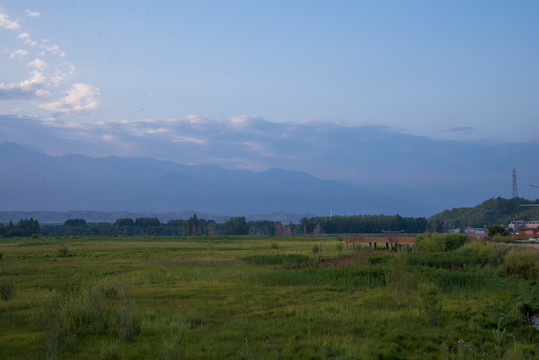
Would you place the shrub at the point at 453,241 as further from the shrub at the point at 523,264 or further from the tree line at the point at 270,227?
the tree line at the point at 270,227

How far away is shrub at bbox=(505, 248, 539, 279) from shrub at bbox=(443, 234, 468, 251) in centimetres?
1283

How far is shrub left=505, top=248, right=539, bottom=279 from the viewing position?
22980 millimetres

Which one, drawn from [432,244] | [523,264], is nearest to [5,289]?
[523,264]

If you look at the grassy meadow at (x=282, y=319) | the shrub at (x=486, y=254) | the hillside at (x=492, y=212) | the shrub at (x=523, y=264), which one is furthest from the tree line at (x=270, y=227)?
the grassy meadow at (x=282, y=319)

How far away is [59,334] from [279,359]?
5.17m

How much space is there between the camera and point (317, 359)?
32.4ft

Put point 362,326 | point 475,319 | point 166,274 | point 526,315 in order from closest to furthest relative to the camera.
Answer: point 362,326, point 475,319, point 526,315, point 166,274

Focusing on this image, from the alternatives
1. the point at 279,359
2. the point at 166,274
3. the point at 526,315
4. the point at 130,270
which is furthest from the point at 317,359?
the point at 130,270

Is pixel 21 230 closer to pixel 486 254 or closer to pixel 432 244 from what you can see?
pixel 432 244

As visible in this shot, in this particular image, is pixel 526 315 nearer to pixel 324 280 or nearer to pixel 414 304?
pixel 414 304

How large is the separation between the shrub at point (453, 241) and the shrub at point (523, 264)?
42.1 feet

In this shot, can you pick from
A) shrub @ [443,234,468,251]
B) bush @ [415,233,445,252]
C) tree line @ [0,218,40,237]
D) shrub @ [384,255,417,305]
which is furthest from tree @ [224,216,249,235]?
shrub @ [384,255,417,305]

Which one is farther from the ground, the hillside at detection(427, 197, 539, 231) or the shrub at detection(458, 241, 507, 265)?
the hillside at detection(427, 197, 539, 231)

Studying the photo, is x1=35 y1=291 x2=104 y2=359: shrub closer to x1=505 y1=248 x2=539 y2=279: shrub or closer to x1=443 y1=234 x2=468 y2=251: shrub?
x1=505 y1=248 x2=539 y2=279: shrub
